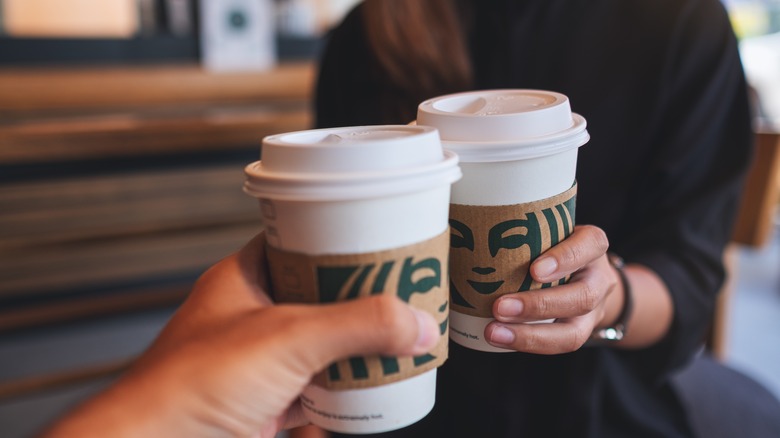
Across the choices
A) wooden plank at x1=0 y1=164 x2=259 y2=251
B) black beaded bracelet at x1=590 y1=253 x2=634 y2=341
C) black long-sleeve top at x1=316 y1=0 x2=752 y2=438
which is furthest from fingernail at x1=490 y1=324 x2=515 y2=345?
wooden plank at x1=0 y1=164 x2=259 y2=251

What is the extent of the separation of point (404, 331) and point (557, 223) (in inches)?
8.3

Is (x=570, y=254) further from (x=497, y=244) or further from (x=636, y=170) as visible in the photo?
(x=636, y=170)

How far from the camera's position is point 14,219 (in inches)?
97.3

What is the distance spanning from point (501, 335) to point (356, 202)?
0.21m

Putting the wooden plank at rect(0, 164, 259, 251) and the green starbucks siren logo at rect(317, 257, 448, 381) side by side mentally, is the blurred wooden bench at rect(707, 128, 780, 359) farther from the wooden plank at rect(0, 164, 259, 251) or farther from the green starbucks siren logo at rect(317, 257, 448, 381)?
the wooden plank at rect(0, 164, 259, 251)

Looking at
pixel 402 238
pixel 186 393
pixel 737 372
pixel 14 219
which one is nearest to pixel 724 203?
pixel 737 372

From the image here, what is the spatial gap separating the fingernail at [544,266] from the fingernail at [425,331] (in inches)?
4.8

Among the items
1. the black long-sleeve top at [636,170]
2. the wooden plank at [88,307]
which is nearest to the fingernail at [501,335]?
the black long-sleeve top at [636,170]

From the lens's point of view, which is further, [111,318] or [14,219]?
[111,318]

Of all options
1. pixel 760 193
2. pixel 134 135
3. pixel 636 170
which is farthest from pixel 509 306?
pixel 134 135

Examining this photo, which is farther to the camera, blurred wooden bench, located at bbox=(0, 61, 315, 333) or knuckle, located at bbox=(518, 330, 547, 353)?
blurred wooden bench, located at bbox=(0, 61, 315, 333)

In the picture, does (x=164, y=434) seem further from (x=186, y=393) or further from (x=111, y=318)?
(x=111, y=318)

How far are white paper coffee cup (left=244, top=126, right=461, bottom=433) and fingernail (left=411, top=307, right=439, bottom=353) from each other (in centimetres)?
3

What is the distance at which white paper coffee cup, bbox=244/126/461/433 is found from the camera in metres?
0.48
